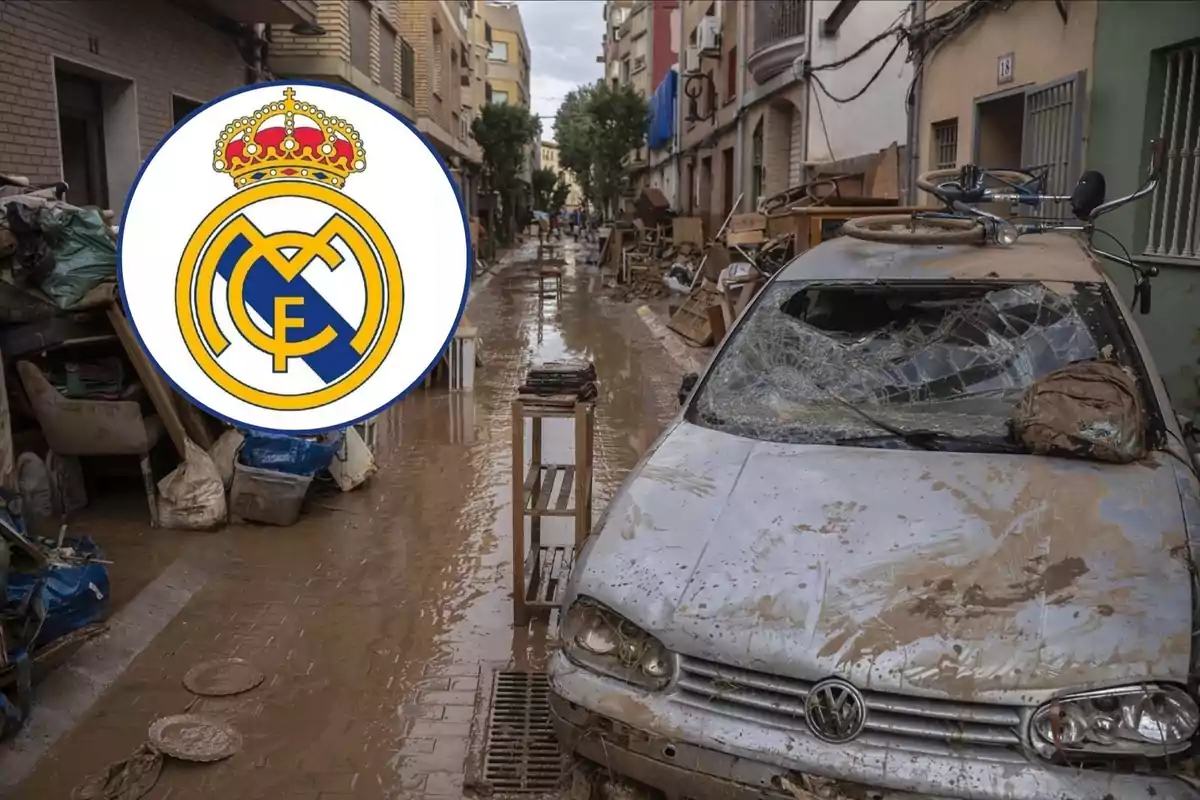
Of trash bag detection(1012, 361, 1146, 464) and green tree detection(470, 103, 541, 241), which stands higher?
green tree detection(470, 103, 541, 241)

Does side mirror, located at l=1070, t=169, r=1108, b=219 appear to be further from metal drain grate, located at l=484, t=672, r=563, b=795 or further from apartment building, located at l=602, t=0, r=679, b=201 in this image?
apartment building, located at l=602, t=0, r=679, b=201

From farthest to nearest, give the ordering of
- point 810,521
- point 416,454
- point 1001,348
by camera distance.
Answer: point 416,454, point 1001,348, point 810,521

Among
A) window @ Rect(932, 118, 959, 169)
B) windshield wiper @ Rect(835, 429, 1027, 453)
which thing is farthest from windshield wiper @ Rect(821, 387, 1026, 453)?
window @ Rect(932, 118, 959, 169)

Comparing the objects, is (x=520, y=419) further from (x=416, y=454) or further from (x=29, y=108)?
(x=29, y=108)

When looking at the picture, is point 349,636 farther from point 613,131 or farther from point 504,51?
point 504,51

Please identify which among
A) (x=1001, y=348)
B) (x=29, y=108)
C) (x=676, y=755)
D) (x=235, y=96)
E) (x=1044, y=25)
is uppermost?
(x=1044, y=25)

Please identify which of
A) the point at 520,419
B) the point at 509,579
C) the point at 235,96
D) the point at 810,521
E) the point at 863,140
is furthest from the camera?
the point at 863,140

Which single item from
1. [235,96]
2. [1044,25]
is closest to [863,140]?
[1044,25]

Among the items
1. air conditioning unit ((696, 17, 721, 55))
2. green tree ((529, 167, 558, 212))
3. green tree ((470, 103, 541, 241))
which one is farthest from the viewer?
green tree ((529, 167, 558, 212))

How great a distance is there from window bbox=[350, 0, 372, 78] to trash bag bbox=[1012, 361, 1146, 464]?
40.8 feet

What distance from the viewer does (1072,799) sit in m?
2.07

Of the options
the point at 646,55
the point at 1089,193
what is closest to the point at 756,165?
the point at 1089,193

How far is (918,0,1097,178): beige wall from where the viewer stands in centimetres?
746

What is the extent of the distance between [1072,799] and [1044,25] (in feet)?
24.8
